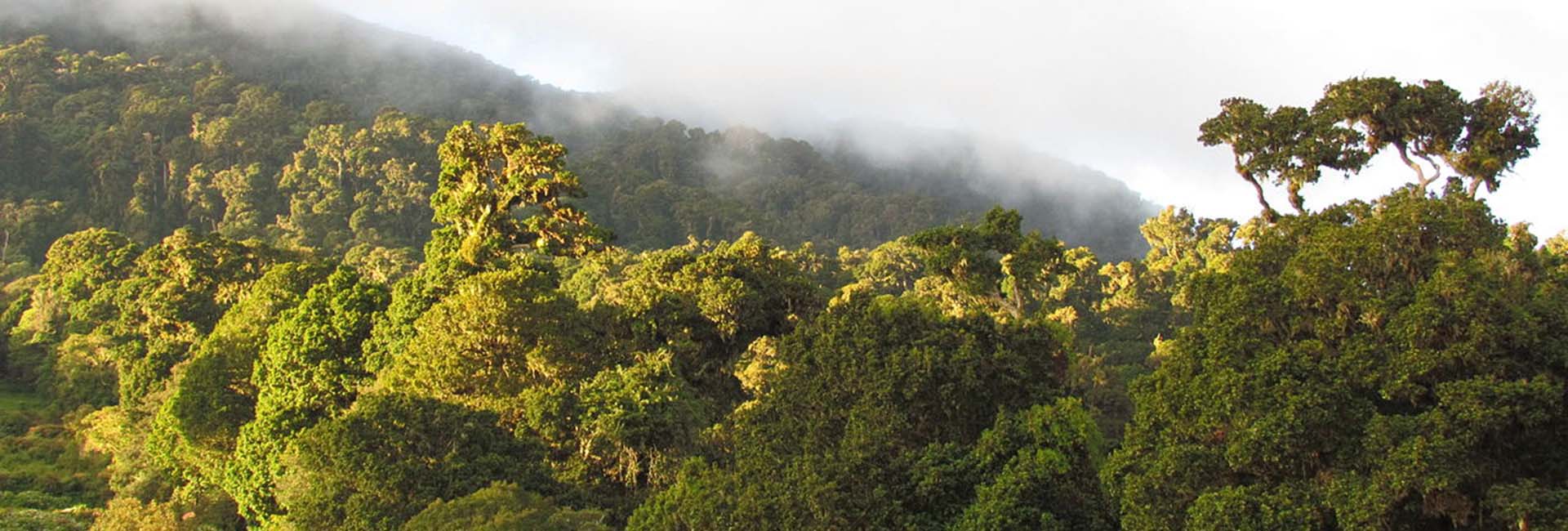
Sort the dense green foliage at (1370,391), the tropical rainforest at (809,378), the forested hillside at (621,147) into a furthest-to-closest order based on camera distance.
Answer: the forested hillside at (621,147), the tropical rainforest at (809,378), the dense green foliage at (1370,391)

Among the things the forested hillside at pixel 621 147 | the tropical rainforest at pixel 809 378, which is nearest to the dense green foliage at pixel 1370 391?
the tropical rainforest at pixel 809 378

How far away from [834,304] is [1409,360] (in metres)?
11.3

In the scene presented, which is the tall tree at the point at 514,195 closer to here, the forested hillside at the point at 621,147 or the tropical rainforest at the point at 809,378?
the tropical rainforest at the point at 809,378

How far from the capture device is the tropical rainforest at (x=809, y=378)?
1387 centimetres

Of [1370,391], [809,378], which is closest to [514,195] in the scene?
[809,378]

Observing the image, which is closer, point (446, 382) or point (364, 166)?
point (446, 382)

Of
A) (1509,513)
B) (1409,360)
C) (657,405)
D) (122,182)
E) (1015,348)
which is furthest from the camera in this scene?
(122,182)

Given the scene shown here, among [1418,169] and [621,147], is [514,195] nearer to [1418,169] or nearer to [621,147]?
[1418,169]

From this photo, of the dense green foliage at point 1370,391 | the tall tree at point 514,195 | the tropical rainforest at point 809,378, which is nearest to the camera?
the dense green foliage at point 1370,391

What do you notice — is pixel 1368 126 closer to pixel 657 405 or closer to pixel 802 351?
pixel 802 351

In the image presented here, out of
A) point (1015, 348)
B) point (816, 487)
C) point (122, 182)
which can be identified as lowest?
point (122, 182)

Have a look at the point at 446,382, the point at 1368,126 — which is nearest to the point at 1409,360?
the point at 1368,126

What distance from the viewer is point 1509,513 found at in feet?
41.2

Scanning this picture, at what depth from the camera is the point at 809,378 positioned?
21.1 meters
